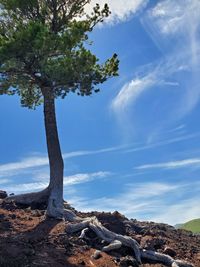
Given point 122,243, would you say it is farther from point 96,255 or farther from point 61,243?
point 61,243

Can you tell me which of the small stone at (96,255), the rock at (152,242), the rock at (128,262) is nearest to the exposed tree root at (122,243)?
the rock at (152,242)

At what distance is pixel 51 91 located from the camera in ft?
82.8

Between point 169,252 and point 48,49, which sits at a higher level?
point 48,49

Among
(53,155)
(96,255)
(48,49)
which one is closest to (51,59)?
(48,49)

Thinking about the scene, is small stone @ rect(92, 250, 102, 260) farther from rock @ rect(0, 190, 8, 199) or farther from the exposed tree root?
rock @ rect(0, 190, 8, 199)

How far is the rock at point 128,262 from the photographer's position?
18.3m

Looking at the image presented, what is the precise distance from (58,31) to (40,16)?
126cm

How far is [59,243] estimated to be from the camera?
1922cm

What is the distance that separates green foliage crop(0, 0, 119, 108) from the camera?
22.0m

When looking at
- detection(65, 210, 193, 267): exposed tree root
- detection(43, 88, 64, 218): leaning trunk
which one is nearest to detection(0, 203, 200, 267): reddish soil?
detection(65, 210, 193, 267): exposed tree root

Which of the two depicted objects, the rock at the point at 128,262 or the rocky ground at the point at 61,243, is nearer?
the rocky ground at the point at 61,243

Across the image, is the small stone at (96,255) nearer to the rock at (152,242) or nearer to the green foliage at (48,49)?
the rock at (152,242)

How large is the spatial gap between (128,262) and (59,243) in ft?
9.73

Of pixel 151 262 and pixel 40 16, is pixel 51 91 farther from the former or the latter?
pixel 151 262
